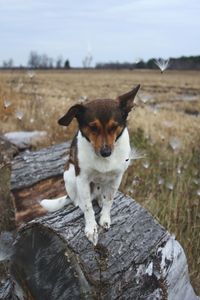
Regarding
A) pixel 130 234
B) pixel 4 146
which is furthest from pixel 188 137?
pixel 130 234

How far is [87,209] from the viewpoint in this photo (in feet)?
15.2

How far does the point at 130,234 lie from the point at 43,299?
0.86m

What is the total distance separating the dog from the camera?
164 inches

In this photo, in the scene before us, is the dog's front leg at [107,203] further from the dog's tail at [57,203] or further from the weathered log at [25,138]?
the weathered log at [25,138]

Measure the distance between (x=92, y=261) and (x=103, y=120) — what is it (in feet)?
3.46

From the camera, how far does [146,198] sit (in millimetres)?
7512

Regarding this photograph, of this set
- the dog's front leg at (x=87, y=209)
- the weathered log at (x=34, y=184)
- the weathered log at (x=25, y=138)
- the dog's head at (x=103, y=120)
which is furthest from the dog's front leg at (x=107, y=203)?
the weathered log at (x=25, y=138)

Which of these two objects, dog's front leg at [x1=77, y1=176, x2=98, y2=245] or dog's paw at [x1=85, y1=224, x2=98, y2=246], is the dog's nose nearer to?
dog's front leg at [x1=77, y1=176, x2=98, y2=245]

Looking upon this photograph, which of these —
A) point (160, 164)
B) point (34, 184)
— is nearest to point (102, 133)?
point (34, 184)

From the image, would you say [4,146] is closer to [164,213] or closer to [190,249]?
[164,213]

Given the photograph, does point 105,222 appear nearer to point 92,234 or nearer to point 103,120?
point 92,234

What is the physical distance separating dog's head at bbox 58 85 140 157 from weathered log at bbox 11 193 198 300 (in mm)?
762

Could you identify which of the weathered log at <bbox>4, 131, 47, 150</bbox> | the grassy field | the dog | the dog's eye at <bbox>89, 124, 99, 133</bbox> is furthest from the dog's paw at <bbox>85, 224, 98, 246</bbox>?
the weathered log at <bbox>4, 131, 47, 150</bbox>

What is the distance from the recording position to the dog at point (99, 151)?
4.16m
